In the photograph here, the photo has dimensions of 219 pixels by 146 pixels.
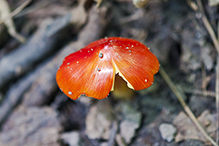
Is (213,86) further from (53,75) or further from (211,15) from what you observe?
(53,75)

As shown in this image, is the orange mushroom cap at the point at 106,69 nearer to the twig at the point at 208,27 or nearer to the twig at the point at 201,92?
the twig at the point at 201,92

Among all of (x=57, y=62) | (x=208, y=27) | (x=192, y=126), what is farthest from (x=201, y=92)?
(x=57, y=62)

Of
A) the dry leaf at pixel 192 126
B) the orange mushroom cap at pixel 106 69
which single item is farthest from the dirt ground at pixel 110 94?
the orange mushroom cap at pixel 106 69

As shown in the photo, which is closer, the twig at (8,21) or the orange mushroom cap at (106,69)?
the orange mushroom cap at (106,69)

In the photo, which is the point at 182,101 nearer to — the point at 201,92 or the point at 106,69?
the point at 201,92

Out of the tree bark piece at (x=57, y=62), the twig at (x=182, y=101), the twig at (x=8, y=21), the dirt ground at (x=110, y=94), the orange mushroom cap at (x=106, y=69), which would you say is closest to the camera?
the orange mushroom cap at (x=106, y=69)

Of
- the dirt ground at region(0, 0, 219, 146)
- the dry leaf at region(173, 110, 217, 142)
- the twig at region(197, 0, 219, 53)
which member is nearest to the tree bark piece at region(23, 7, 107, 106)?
the dirt ground at region(0, 0, 219, 146)
